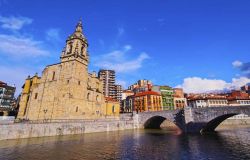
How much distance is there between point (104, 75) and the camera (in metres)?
129

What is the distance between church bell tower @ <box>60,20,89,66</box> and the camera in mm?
53281

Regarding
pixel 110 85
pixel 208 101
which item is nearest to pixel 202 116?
pixel 208 101

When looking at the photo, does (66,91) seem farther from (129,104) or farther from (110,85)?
(110,85)

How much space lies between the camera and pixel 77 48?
54.0 m

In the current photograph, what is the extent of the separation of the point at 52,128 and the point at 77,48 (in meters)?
26.8

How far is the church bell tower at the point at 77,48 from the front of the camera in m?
53.3

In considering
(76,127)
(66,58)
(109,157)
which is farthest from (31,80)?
(109,157)

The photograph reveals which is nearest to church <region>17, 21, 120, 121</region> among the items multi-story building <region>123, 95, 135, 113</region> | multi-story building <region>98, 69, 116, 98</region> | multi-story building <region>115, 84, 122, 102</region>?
multi-story building <region>123, 95, 135, 113</region>

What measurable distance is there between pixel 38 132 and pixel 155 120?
39480 millimetres

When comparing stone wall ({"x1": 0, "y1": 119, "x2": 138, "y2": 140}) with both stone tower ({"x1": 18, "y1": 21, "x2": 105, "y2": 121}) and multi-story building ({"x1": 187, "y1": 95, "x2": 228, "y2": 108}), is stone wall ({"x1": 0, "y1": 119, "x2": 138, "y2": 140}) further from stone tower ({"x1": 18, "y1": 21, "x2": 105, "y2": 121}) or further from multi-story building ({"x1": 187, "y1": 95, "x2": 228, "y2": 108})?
multi-story building ({"x1": 187, "y1": 95, "x2": 228, "y2": 108})

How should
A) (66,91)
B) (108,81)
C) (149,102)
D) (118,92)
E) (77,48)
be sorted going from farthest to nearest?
1. (118,92)
2. (108,81)
3. (149,102)
4. (77,48)
5. (66,91)

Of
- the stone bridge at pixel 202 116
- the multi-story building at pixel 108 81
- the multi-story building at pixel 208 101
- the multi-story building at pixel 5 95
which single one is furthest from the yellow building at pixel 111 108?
the multi-story building at pixel 108 81

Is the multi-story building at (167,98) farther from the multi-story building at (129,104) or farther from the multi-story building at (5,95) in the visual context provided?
the multi-story building at (5,95)

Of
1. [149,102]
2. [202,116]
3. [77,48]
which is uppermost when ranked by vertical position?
[77,48]
